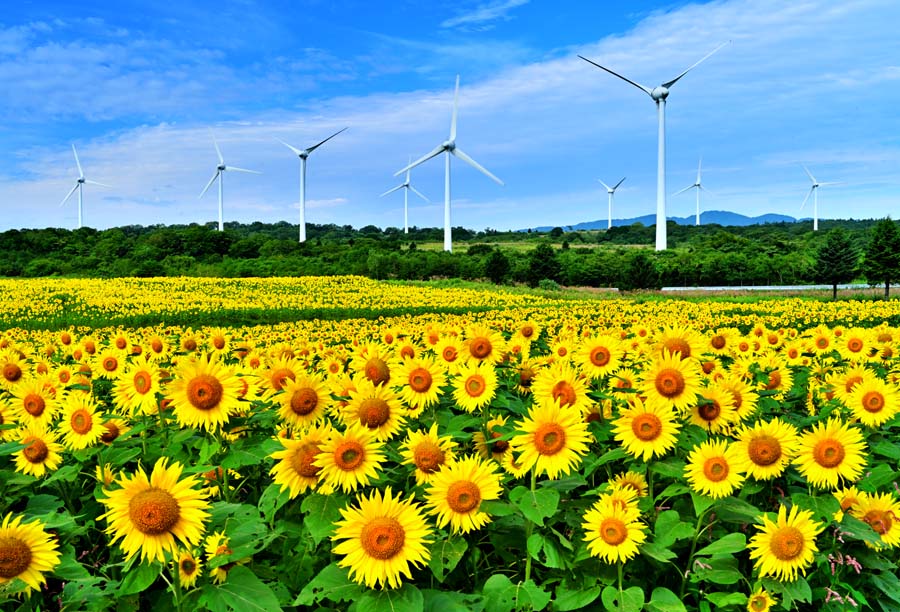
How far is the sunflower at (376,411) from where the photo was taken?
3055 millimetres

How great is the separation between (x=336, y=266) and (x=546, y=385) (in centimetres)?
7542

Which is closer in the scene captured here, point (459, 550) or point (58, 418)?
point (459, 550)

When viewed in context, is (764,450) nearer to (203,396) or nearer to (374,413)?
(374,413)

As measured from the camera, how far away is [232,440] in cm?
337

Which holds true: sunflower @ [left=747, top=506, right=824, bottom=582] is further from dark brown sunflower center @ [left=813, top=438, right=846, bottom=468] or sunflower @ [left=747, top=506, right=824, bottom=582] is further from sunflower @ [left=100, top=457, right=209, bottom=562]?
sunflower @ [left=100, top=457, right=209, bottom=562]

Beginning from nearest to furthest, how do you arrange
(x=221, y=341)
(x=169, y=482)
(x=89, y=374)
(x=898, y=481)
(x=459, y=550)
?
(x=169, y=482), (x=459, y=550), (x=898, y=481), (x=89, y=374), (x=221, y=341)

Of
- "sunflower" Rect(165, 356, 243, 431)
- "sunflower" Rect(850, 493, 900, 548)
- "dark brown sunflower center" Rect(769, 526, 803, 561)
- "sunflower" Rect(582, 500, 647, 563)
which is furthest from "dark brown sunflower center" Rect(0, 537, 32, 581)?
"sunflower" Rect(850, 493, 900, 548)

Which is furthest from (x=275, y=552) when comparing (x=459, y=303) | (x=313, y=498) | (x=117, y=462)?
(x=459, y=303)

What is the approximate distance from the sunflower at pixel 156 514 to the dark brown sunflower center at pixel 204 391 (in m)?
0.81

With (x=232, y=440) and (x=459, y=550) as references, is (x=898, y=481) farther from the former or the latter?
(x=232, y=440)

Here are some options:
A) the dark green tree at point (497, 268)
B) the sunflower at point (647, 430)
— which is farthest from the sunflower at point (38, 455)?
the dark green tree at point (497, 268)

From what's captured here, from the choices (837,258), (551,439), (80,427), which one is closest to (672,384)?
(551,439)

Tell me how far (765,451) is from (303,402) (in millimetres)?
2181

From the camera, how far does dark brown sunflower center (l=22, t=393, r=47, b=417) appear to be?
392 cm
